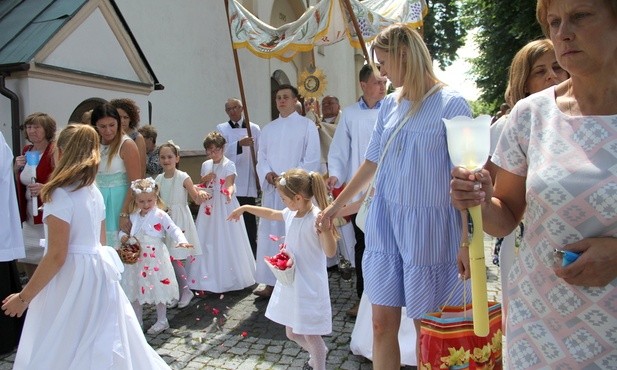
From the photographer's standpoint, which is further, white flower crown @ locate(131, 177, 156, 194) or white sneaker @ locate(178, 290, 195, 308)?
white sneaker @ locate(178, 290, 195, 308)

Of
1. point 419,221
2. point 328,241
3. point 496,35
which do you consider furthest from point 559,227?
point 496,35

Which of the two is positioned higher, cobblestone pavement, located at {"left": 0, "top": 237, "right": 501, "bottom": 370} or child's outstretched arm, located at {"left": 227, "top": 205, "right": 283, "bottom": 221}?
child's outstretched arm, located at {"left": 227, "top": 205, "right": 283, "bottom": 221}

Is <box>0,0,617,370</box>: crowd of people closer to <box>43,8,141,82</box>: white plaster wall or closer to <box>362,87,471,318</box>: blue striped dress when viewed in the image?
<box>362,87,471,318</box>: blue striped dress

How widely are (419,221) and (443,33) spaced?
28.3 metres

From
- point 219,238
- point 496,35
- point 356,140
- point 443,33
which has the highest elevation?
point 443,33

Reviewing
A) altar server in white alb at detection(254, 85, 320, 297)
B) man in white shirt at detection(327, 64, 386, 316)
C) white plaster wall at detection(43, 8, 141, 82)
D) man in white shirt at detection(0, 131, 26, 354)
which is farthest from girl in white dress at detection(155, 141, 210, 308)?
white plaster wall at detection(43, 8, 141, 82)

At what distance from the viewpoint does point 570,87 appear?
1.64 meters

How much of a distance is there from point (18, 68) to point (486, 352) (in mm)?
6174

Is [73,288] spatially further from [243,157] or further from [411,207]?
[243,157]


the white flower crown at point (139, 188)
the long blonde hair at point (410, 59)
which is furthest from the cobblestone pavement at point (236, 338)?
the long blonde hair at point (410, 59)

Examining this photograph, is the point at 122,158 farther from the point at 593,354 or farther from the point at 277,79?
the point at 277,79

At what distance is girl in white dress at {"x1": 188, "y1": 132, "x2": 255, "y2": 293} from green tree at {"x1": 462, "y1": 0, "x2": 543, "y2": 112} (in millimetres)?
10954

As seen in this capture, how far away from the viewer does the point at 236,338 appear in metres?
4.50

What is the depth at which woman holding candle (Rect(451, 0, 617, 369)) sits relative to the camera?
1.45 m
